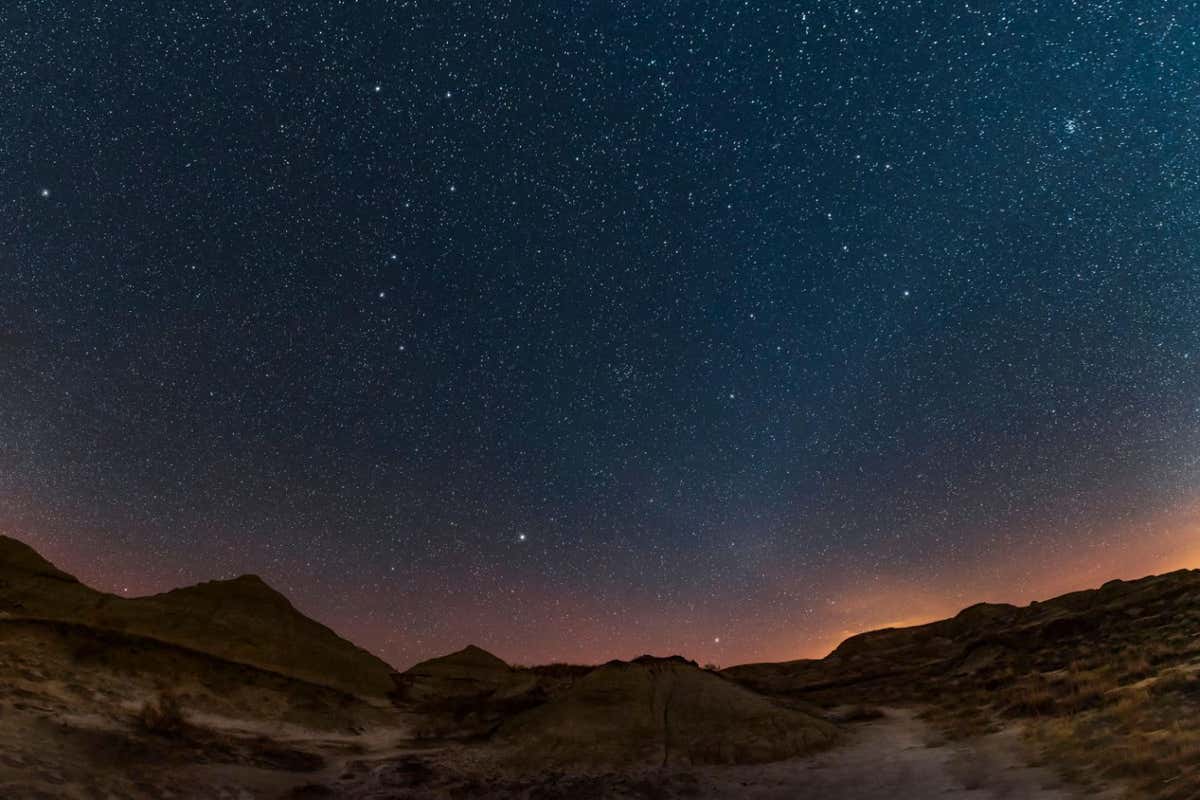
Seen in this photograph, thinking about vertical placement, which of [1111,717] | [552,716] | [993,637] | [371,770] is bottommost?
[371,770]

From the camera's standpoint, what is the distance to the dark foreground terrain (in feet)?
49.9

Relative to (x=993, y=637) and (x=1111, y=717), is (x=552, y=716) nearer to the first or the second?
(x=1111, y=717)

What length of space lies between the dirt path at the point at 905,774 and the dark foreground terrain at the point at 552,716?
0.33ft

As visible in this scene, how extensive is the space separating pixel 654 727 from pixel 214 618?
82.4ft

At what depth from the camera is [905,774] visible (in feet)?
57.6

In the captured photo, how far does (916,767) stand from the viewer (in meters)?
18.0

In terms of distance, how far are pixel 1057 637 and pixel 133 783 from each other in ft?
130

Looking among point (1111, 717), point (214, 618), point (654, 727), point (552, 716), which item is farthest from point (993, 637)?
point (214, 618)

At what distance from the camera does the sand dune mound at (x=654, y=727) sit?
22.1 metres

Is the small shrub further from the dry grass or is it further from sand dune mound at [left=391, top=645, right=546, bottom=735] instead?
the dry grass

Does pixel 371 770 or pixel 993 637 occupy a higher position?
pixel 993 637

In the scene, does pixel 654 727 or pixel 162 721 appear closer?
pixel 162 721

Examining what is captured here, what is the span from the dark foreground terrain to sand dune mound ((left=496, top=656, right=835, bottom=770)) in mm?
94

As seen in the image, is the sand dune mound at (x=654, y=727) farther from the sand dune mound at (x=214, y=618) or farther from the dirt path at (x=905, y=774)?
the sand dune mound at (x=214, y=618)
